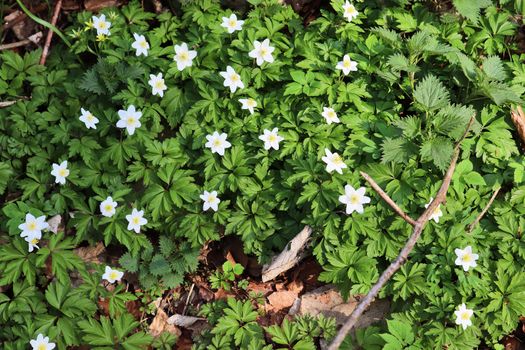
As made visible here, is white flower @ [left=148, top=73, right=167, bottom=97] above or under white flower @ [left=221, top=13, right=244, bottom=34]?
under

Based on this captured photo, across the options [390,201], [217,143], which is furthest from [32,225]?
[390,201]

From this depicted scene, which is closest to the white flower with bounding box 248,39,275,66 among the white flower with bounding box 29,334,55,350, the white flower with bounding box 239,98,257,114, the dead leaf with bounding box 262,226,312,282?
the white flower with bounding box 239,98,257,114

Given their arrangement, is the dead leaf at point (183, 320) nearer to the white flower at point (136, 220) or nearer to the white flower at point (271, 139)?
the white flower at point (136, 220)

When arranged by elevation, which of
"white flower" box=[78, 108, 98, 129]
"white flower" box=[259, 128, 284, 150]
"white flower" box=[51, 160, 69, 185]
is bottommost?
"white flower" box=[51, 160, 69, 185]

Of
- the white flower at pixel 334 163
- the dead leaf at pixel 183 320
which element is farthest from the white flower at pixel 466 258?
the dead leaf at pixel 183 320

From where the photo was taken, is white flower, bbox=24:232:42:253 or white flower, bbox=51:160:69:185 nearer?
white flower, bbox=24:232:42:253

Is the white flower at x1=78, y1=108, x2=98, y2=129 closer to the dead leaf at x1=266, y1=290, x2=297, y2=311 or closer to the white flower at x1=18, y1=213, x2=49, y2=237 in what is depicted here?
the white flower at x1=18, y1=213, x2=49, y2=237

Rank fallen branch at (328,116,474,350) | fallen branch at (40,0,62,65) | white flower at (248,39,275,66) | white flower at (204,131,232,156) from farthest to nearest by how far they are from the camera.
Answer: fallen branch at (40,0,62,65) < white flower at (248,39,275,66) < white flower at (204,131,232,156) < fallen branch at (328,116,474,350)
